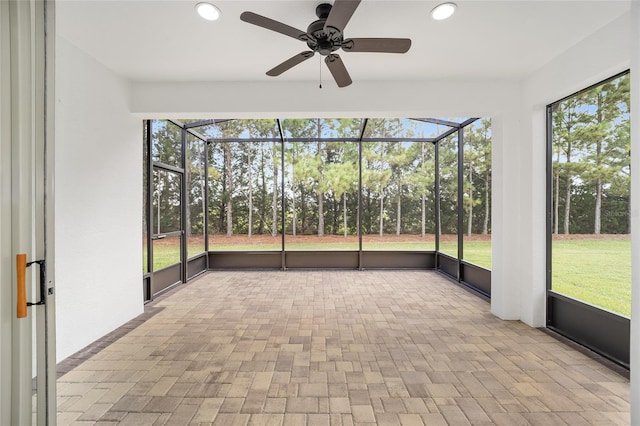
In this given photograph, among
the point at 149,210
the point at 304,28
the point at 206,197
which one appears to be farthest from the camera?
the point at 206,197

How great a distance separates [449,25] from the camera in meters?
2.83

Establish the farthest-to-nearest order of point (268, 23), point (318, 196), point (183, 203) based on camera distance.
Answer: point (318, 196) → point (183, 203) → point (268, 23)

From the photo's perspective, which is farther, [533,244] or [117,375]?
[533,244]

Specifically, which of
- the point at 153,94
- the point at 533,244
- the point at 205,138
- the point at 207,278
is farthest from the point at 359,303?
the point at 205,138

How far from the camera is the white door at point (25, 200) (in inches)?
56.5

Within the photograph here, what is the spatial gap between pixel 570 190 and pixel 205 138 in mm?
6220

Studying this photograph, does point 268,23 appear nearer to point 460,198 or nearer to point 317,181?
point 460,198

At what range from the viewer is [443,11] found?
2.57m

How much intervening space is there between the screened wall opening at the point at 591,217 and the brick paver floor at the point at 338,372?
0.33 meters

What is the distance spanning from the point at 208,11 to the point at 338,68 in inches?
42.4

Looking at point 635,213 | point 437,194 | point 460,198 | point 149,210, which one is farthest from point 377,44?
point 437,194

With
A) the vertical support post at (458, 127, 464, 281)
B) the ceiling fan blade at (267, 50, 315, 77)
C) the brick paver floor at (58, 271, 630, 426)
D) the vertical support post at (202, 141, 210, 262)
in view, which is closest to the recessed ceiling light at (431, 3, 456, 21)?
the ceiling fan blade at (267, 50, 315, 77)

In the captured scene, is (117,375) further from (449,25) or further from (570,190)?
(570,190)

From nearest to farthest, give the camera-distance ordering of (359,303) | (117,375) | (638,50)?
(638,50) → (117,375) → (359,303)
